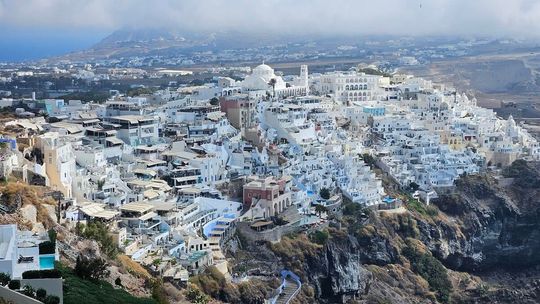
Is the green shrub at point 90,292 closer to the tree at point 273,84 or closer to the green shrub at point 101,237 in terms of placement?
the green shrub at point 101,237

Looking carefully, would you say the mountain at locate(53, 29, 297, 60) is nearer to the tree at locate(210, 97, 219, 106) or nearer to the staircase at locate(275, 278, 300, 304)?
the tree at locate(210, 97, 219, 106)

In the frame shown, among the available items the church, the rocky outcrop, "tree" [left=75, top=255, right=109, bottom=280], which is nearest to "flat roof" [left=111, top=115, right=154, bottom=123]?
the church

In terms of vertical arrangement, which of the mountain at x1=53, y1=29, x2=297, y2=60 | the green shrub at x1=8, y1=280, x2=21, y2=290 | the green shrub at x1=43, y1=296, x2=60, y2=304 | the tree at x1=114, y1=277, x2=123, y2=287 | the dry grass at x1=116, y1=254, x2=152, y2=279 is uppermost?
the green shrub at x1=8, y1=280, x2=21, y2=290

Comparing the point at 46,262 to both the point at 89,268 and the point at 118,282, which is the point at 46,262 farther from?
the point at 118,282

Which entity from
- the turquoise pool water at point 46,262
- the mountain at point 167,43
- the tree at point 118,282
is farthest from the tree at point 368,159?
the mountain at point 167,43

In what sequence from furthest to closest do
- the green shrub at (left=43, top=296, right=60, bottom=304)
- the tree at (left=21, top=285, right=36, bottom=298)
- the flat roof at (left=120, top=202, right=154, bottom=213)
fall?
the flat roof at (left=120, top=202, right=154, bottom=213)
the green shrub at (left=43, top=296, right=60, bottom=304)
the tree at (left=21, top=285, right=36, bottom=298)

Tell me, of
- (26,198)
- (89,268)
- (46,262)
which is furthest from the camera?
(26,198)

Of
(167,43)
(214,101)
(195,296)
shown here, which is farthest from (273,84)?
(167,43)
